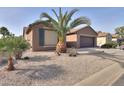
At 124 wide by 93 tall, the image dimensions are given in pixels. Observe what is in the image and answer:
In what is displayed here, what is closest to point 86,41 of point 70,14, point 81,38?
point 81,38

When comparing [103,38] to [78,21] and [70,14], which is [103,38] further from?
[70,14]

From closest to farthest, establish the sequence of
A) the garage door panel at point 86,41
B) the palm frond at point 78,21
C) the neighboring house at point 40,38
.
A: the palm frond at point 78,21 < the neighboring house at point 40,38 < the garage door panel at point 86,41

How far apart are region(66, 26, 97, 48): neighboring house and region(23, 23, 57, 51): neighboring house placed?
14.3ft

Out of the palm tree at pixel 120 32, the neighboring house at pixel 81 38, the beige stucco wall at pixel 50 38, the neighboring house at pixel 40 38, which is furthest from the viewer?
the palm tree at pixel 120 32

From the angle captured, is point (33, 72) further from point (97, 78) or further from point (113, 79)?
point (113, 79)

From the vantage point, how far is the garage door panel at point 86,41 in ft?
87.9

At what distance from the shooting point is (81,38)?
26.8 metres

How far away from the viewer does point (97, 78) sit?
28.3 feet

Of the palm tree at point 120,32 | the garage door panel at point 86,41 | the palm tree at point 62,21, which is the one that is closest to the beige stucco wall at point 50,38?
the palm tree at point 62,21

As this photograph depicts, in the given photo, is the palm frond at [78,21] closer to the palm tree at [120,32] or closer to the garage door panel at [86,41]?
the garage door panel at [86,41]

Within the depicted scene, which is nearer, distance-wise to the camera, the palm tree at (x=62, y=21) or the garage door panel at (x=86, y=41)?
the palm tree at (x=62, y=21)

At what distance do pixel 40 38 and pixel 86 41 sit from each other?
10.4 m
